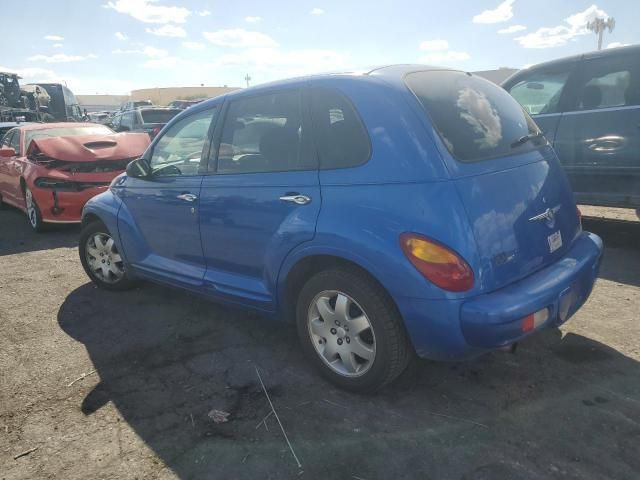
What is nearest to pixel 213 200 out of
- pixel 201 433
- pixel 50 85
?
pixel 201 433

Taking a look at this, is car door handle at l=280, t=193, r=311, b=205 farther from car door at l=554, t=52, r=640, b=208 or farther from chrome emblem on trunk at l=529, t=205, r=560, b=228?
car door at l=554, t=52, r=640, b=208

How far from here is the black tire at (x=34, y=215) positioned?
22.8ft

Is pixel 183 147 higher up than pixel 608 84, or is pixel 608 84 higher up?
pixel 608 84

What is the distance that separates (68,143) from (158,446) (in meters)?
5.80

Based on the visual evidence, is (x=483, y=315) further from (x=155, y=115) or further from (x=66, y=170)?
(x=155, y=115)

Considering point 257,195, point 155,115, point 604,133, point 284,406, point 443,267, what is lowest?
point 284,406

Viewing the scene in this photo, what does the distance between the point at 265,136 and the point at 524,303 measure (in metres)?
1.82

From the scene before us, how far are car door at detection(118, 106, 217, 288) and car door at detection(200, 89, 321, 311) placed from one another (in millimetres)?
159

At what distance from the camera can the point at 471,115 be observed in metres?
2.85

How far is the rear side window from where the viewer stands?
273 cm

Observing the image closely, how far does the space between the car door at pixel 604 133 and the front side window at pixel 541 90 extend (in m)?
0.20

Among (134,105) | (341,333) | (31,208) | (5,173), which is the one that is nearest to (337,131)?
(341,333)

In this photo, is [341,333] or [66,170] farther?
[66,170]

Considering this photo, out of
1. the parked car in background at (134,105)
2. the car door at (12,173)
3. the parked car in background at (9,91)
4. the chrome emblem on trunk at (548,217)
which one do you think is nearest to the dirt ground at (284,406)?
the chrome emblem on trunk at (548,217)
